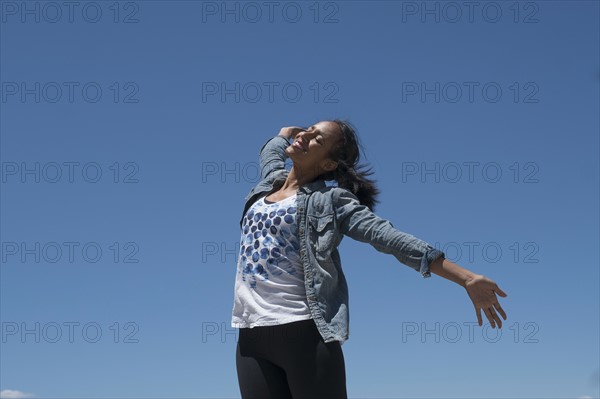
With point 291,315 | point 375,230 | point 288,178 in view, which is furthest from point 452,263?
point 288,178

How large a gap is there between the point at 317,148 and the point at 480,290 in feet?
4.41

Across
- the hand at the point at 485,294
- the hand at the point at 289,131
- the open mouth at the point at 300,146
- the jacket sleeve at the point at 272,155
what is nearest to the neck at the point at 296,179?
the open mouth at the point at 300,146

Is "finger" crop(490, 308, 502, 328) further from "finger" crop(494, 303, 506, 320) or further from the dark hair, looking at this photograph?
the dark hair

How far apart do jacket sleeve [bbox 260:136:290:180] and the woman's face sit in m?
0.48

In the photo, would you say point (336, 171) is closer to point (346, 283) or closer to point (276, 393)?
point (346, 283)

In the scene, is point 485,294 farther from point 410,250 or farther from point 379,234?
point 379,234

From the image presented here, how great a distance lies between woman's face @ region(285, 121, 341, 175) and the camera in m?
5.18

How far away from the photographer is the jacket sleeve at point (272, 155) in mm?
5702

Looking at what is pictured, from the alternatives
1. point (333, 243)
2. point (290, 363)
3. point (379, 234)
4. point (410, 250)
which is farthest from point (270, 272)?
point (410, 250)

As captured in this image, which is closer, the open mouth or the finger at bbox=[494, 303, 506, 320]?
the finger at bbox=[494, 303, 506, 320]

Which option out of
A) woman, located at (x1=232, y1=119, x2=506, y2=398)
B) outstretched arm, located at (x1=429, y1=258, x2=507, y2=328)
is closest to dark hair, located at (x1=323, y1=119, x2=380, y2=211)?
woman, located at (x1=232, y1=119, x2=506, y2=398)

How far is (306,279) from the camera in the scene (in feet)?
15.5

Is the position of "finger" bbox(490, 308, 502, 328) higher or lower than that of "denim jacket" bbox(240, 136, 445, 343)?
lower

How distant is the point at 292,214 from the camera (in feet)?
16.1
